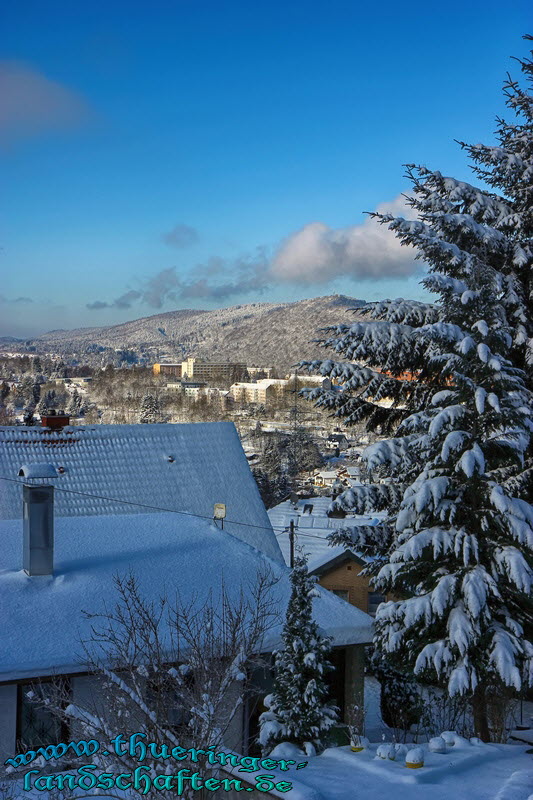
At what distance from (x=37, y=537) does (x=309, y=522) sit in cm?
2431

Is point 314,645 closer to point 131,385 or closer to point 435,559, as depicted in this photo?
point 435,559

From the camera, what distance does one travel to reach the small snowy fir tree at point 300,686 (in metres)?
8.12

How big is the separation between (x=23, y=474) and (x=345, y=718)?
19.4ft

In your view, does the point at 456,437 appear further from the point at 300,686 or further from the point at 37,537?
the point at 37,537

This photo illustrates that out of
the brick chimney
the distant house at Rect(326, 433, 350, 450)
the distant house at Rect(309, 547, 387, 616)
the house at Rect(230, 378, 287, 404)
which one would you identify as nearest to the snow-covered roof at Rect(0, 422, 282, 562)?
the brick chimney

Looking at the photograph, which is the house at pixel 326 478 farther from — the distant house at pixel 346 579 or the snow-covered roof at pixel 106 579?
the snow-covered roof at pixel 106 579

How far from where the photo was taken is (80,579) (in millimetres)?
10039

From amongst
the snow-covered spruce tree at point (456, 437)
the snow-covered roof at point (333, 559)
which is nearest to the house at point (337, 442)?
the snow-covered roof at point (333, 559)

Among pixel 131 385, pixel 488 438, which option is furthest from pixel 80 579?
pixel 131 385

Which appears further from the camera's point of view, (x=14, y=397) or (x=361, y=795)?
(x=14, y=397)

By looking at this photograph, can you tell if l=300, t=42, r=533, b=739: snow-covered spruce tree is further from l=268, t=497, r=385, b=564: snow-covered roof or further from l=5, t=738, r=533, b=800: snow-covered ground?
l=268, t=497, r=385, b=564: snow-covered roof

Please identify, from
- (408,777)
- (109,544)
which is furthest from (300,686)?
(109,544)

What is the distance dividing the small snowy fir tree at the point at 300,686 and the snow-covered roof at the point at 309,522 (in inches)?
721

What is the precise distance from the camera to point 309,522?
33.5 meters
